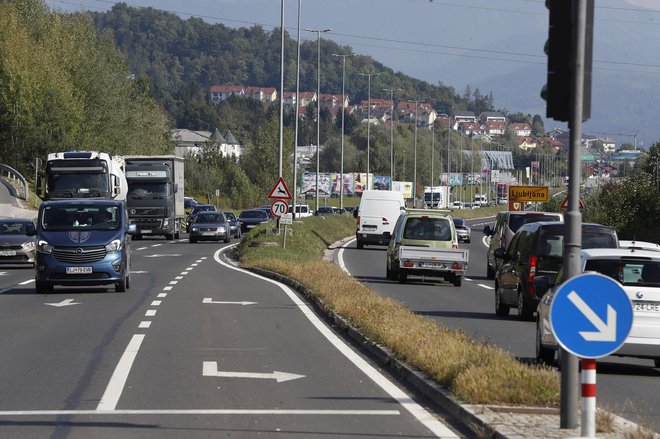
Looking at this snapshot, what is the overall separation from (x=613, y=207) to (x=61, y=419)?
157 ft

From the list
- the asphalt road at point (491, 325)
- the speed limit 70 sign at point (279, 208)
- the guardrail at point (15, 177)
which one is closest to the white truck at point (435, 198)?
the guardrail at point (15, 177)

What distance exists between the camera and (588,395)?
8.35 m

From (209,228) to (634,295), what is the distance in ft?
146

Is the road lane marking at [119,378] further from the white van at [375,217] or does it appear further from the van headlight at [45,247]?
the white van at [375,217]

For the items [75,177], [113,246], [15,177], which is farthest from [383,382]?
[15,177]

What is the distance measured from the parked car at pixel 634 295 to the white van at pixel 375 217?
38.9 meters

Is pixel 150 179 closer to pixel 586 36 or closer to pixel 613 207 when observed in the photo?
pixel 613 207

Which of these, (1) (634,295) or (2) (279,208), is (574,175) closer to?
(1) (634,295)

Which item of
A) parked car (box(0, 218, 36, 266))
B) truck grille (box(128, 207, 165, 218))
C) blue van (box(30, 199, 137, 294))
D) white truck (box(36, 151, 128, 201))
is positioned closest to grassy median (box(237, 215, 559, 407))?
blue van (box(30, 199, 137, 294))

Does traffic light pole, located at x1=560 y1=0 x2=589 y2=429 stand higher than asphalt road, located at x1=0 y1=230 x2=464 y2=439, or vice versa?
traffic light pole, located at x1=560 y1=0 x2=589 y2=429

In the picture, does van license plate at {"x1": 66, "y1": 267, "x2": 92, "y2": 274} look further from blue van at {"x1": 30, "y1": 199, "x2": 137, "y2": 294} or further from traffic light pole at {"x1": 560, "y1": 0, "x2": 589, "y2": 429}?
traffic light pole at {"x1": 560, "y1": 0, "x2": 589, "y2": 429}

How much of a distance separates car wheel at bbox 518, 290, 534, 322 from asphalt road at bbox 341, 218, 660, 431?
0.59 ft

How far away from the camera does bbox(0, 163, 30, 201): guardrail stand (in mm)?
75188

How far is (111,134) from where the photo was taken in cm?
9406
